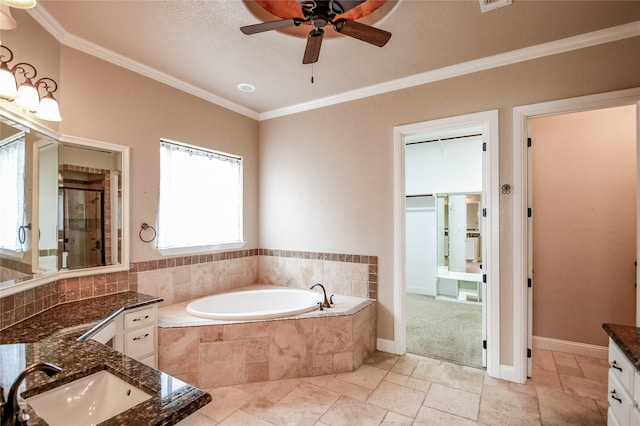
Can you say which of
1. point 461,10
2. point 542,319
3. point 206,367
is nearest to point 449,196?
point 542,319

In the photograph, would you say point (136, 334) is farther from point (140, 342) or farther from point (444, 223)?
point (444, 223)

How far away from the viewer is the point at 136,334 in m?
2.33

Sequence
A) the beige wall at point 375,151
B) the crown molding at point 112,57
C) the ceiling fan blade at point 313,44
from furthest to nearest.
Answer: the beige wall at point 375,151 → the crown molding at point 112,57 → the ceiling fan blade at point 313,44

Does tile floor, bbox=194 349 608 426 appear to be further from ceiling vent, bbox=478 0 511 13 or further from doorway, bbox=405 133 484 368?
ceiling vent, bbox=478 0 511 13

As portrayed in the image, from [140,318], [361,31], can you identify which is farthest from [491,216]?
[140,318]

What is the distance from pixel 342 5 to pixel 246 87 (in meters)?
1.91

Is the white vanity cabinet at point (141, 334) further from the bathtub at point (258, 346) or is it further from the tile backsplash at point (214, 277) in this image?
the tile backsplash at point (214, 277)

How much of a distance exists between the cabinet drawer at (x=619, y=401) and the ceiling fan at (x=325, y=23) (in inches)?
89.9

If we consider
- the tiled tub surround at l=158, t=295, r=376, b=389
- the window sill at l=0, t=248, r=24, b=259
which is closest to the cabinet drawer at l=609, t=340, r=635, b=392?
the tiled tub surround at l=158, t=295, r=376, b=389

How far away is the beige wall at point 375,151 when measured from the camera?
2.45m

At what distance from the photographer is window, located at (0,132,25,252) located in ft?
5.44

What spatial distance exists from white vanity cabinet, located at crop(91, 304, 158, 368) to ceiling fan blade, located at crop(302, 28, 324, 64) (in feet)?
7.55

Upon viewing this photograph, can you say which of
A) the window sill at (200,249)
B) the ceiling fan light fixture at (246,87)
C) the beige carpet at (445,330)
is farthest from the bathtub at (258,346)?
the ceiling fan light fixture at (246,87)

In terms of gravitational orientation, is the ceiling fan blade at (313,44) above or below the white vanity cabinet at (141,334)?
above
